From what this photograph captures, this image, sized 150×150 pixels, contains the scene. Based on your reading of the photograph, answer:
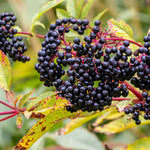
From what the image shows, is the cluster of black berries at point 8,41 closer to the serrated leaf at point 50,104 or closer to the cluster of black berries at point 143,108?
the serrated leaf at point 50,104

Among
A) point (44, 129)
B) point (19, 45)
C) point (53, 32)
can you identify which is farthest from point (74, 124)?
point (53, 32)

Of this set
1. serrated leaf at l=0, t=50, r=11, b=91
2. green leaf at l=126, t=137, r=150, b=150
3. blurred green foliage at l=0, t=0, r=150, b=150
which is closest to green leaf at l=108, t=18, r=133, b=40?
blurred green foliage at l=0, t=0, r=150, b=150

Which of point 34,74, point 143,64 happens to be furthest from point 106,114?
point 34,74

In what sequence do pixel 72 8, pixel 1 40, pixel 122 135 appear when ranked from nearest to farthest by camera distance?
pixel 1 40, pixel 72 8, pixel 122 135

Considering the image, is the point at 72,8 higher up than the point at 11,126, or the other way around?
the point at 72,8

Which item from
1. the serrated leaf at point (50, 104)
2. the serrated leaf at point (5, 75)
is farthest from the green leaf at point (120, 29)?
the serrated leaf at point (5, 75)

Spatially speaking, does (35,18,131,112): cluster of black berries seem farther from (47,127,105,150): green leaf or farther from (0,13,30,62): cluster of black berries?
(47,127,105,150): green leaf

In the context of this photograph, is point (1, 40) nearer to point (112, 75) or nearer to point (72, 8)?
point (72, 8)

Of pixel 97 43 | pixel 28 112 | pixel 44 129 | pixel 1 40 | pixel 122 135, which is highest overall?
pixel 1 40
